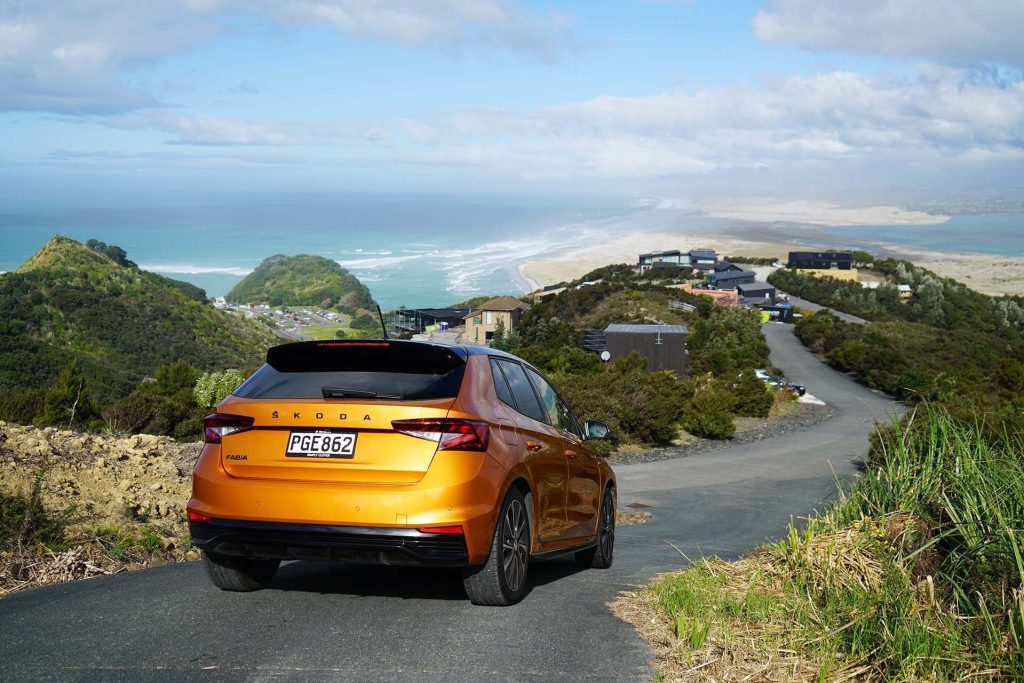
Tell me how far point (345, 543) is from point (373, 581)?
147cm

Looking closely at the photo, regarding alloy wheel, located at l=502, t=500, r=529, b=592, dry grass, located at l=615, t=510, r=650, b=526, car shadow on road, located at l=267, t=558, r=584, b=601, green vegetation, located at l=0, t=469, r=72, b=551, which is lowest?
dry grass, located at l=615, t=510, r=650, b=526

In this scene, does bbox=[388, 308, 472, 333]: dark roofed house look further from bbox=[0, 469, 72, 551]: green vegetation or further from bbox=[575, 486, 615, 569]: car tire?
bbox=[0, 469, 72, 551]: green vegetation

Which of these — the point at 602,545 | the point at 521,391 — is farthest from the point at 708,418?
the point at 521,391

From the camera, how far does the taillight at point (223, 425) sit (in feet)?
19.6

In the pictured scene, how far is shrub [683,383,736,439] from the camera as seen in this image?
3441 cm

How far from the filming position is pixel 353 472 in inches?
225

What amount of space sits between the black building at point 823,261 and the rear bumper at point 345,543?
145868 mm

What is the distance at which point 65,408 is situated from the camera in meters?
21.6

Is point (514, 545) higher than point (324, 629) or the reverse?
higher

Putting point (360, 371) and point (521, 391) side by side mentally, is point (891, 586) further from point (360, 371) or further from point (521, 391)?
point (360, 371)

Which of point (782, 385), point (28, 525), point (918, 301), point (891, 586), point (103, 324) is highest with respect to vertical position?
point (891, 586)

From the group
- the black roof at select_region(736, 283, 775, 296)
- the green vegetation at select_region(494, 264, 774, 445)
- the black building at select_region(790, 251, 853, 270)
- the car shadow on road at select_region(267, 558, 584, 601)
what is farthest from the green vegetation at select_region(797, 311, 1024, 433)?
A: the black building at select_region(790, 251, 853, 270)

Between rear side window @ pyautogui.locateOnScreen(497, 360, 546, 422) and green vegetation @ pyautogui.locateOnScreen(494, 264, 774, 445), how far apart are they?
21550 millimetres

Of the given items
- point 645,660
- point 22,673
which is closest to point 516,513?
point 645,660
